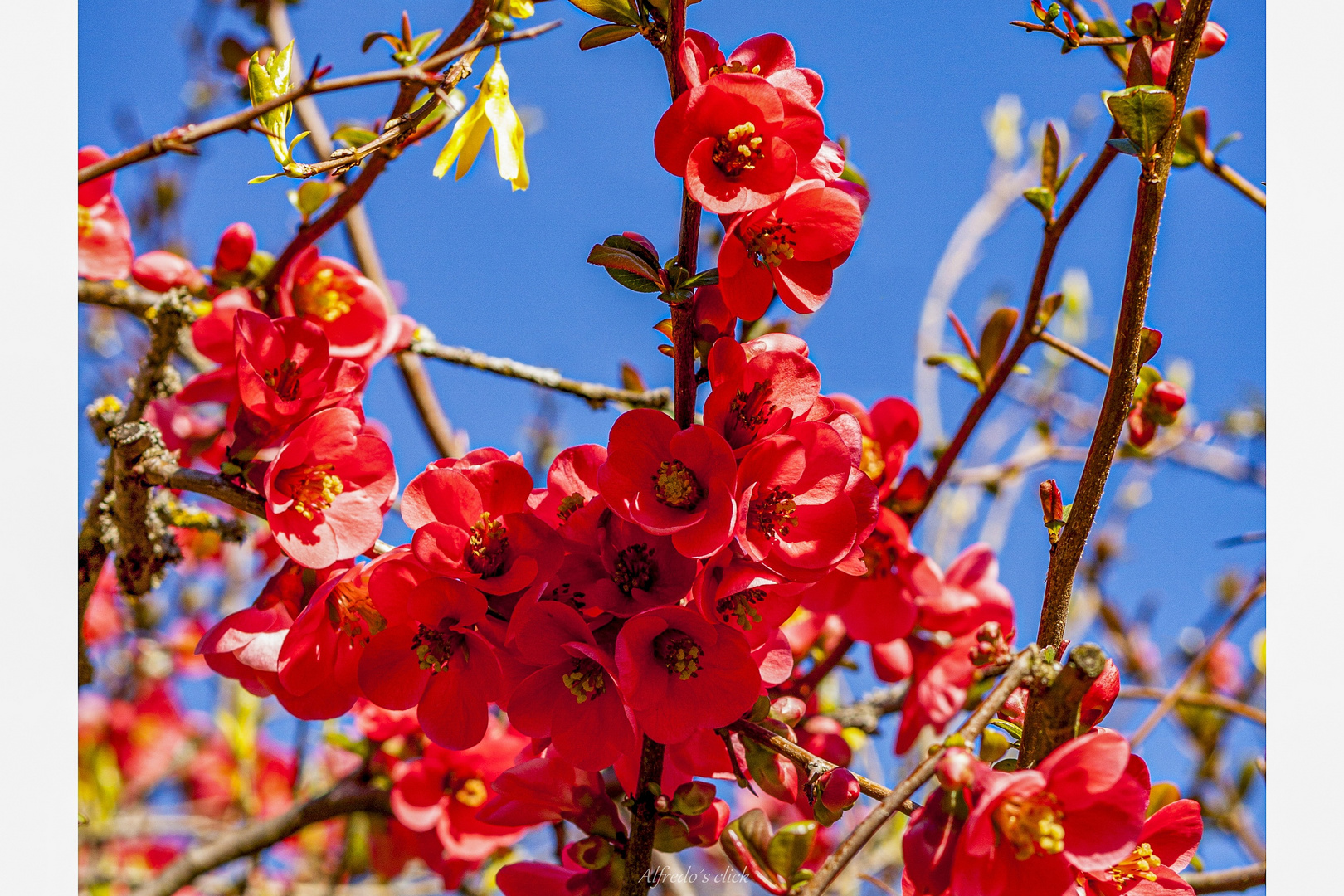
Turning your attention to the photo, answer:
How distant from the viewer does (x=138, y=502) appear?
1008 mm

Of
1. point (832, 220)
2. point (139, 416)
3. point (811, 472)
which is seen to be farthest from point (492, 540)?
point (139, 416)

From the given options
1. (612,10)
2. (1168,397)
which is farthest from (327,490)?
(1168,397)

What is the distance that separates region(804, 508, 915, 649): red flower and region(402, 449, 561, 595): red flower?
16.3 inches

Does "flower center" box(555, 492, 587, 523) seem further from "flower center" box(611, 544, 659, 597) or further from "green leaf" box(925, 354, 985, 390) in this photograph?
"green leaf" box(925, 354, 985, 390)

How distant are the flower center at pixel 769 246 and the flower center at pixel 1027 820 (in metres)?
0.39

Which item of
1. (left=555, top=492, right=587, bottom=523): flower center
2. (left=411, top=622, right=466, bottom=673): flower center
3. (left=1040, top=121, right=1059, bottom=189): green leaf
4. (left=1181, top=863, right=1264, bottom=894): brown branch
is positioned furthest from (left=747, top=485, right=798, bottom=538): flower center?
(left=1181, top=863, right=1264, bottom=894): brown branch

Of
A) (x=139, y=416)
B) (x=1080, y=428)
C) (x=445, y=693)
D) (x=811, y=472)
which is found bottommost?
(x=445, y=693)

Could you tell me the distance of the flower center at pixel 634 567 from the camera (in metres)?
0.70

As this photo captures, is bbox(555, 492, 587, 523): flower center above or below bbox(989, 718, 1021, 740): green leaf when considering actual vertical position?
above

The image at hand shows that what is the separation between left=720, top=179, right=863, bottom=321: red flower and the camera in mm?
703

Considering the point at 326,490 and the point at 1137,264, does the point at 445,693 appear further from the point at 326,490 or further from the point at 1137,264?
the point at 1137,264

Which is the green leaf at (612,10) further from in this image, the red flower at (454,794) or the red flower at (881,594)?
the red flower at (454,794)
